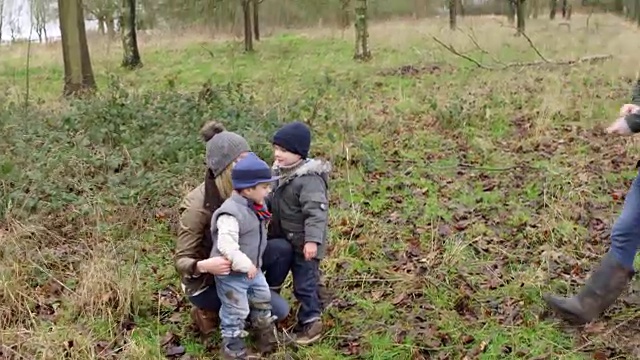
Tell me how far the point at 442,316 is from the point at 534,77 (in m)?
8.82

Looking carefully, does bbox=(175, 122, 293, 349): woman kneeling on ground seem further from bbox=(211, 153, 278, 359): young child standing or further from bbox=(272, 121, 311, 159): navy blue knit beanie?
bbox=(272, 121, 311, 159): navy blue knit beanie

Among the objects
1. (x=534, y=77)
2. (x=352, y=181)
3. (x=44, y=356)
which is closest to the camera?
(x=44, y=356)

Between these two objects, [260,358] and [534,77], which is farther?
[534,77]

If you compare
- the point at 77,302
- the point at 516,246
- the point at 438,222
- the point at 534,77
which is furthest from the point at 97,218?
the point at 534,77

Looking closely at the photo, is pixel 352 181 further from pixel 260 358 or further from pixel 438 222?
pixel 260 358

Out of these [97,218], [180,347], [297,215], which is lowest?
[180,347]

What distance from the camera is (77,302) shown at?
4.65 meters

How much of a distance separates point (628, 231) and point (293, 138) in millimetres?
2141

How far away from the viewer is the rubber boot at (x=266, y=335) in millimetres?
4184

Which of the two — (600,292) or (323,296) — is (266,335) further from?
(600,292)

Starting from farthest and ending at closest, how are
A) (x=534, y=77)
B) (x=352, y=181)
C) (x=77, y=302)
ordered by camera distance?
(x=534, y=77) < (x=352, y=181) < (x=77, y=302)

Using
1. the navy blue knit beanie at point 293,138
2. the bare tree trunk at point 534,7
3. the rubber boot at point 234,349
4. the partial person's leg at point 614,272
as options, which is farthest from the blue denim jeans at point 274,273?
the bare tree trunk at point 534,7

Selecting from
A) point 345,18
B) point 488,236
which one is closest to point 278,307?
point 488,236

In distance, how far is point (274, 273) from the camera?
443 cm
